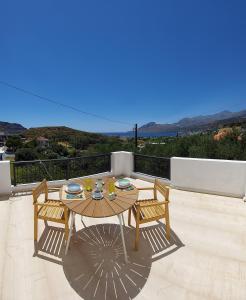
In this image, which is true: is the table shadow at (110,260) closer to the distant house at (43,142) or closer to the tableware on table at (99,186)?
the tableware on table at (99,186)

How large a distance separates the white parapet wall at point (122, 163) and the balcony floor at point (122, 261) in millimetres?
→ 2754

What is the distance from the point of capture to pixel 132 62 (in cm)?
1262

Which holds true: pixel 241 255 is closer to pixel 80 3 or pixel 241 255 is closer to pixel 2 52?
pixel 80 3

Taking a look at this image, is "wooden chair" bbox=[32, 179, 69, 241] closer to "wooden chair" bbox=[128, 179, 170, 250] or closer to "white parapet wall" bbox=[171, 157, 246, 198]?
"wooden chair" bbox=[128, 179, 170, 250]

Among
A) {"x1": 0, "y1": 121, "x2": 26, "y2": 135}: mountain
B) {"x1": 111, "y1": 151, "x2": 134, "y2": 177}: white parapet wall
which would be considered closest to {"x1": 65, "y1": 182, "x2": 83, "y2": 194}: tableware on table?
{"x1": 111, "y1": 151, "x2": 134, "y2": 177}: white parapet wall

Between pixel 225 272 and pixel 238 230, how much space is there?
103 centimetres

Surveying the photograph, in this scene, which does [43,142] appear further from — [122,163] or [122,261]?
[122,261]

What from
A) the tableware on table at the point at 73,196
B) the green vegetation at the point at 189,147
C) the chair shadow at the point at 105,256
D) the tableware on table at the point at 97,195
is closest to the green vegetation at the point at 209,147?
the green vegetation at the point at 189,147

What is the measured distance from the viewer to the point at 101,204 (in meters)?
2.11

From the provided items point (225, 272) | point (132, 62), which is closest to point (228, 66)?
point (132, 62)

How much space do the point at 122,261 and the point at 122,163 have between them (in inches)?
152

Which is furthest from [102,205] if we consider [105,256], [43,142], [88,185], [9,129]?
[9,129]

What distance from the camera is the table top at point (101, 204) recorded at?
191 cm

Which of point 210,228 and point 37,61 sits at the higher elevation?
point 37,61
